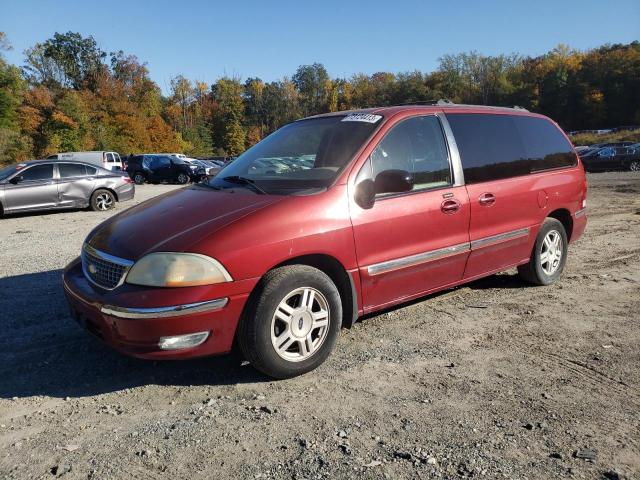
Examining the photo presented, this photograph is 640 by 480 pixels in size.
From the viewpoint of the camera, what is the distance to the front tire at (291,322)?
3.15 m

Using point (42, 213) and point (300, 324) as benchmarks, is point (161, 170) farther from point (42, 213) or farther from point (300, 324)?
point (300, 324)

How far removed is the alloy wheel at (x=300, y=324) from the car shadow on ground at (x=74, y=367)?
0.30 meters

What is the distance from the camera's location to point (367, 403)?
9.91 ft

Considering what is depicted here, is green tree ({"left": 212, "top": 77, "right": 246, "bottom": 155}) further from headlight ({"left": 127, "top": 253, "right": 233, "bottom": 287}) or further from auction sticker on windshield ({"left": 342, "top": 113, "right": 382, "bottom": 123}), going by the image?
headlight ({"left": 127, "top": 253, "right": 233, "bottom": 287})

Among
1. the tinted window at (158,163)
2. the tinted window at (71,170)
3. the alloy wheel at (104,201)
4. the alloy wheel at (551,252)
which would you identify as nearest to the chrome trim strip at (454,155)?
the alloy wheel at (551,252)

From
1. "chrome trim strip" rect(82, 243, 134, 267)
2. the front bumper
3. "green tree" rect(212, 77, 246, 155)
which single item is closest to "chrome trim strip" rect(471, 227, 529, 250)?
the front bumper

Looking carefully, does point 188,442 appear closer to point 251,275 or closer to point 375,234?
Answer: point 251,275

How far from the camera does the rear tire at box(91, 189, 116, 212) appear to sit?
527 inches

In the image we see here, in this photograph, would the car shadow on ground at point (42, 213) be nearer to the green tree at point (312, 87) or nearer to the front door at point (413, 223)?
the front door at point (413, 223)

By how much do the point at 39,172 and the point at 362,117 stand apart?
36.2 feet

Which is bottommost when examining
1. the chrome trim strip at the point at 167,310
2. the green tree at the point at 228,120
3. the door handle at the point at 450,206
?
the chrome trim strip at the point at 167,310

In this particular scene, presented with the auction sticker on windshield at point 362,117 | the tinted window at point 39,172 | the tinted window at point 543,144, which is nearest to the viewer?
the auction sticker on windshield at point 362,117

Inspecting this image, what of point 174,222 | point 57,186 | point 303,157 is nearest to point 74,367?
point 174,222

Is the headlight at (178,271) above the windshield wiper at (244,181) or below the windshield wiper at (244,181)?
below
